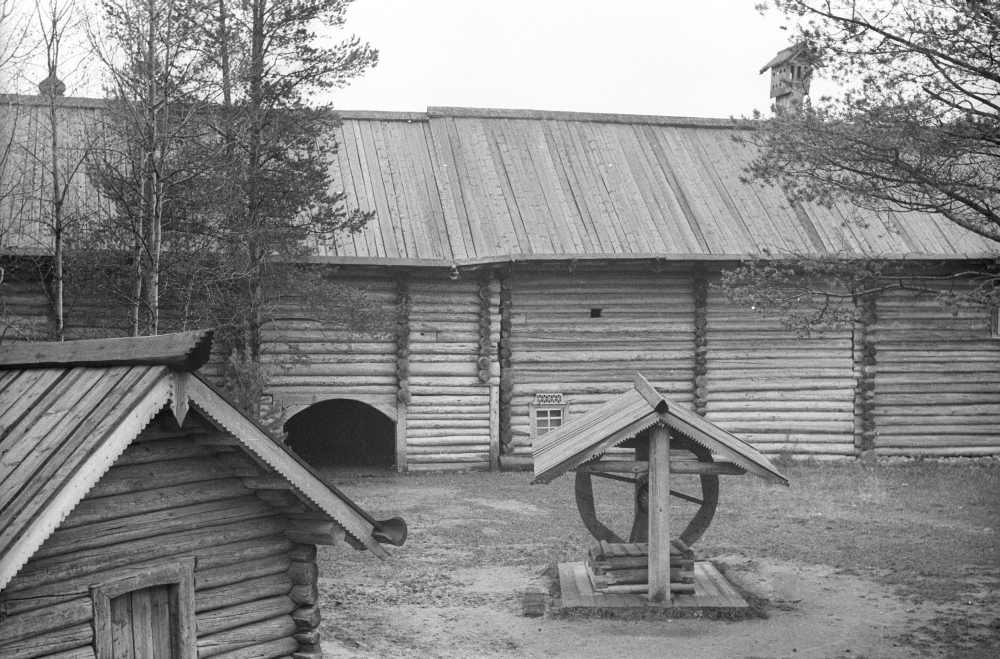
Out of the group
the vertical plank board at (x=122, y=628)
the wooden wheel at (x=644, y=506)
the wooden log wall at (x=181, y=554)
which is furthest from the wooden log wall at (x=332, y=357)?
the vertical plank board at (x=122, y=628)

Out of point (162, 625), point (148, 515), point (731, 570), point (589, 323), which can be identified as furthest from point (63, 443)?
point (589, 323)

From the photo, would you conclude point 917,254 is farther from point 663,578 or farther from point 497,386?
Result: point 663,578

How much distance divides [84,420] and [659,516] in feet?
24.7

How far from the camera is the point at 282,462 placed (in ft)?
21.8

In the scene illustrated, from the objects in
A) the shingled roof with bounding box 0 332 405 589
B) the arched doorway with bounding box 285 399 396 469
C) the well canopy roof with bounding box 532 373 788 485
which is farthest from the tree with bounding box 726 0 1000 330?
the arched doorway with bounding box 285 399 396 469

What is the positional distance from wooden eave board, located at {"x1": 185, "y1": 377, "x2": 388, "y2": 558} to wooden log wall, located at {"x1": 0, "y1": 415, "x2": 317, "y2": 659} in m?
0.24

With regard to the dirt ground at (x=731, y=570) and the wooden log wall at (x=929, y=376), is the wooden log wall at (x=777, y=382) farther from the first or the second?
the dirt ground at (x=731, y=570)

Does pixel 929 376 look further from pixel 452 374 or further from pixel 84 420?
pixel 84 420

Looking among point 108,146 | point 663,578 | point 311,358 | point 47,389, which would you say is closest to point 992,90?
point 663,578

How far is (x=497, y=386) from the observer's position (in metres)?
22.2

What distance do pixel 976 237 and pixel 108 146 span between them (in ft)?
59.9

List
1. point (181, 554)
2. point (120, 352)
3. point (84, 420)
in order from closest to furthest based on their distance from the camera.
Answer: point (84, 420) → point (120, 352) → point (181, 554)

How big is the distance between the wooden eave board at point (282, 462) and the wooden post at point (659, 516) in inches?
208

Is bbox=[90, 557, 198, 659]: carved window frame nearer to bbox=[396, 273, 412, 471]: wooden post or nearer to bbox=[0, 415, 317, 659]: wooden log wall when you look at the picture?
bbox=[0, 415, 317, 659]: wooden log wall
